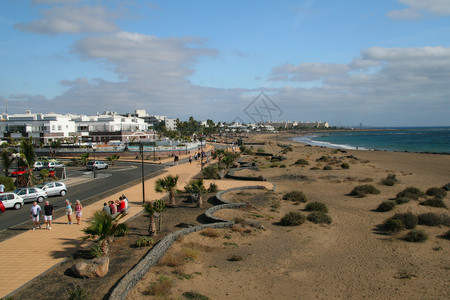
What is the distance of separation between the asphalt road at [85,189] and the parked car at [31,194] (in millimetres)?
447

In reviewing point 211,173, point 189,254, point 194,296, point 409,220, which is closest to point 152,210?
point 189,254

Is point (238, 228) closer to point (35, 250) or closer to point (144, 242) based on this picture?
point (144, 242)

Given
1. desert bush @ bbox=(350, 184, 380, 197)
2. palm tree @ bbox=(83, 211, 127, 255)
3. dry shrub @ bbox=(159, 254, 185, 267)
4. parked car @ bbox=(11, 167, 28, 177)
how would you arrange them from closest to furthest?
palm tree @ bbox=(83, 211, 127, 255) → dry shrub @ bbox=(159, 254, 185, 267) → desert bush @ bbox=(350, 184, 380, 197) → parked car @ bbox=(11, 167, 28, 177)

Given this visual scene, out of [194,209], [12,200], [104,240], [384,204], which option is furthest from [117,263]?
[384,204]

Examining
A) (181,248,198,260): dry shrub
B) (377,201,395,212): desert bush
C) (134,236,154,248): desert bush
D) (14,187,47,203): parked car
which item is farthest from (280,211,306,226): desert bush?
(14,187,47,203): parked car

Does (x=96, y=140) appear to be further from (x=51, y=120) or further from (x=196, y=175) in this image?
(x=196, y=175)

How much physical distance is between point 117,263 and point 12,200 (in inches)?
505

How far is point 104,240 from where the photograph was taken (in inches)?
471

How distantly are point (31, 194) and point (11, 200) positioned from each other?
199 centimetres

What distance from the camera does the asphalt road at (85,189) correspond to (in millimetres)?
18345

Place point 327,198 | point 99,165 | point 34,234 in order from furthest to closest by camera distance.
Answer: point 99,165
point 327,198
point 34,234

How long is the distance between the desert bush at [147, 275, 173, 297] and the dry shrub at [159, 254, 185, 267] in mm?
1196

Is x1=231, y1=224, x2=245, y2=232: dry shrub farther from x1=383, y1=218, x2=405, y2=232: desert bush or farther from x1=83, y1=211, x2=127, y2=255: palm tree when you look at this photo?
x1=383, y1=218, x2=405, y2=232: desert bush

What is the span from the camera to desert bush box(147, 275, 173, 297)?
31.5 ft
